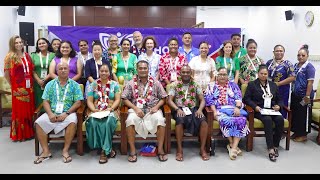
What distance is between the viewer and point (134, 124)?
3463mm

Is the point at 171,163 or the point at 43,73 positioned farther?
the point at 43,73

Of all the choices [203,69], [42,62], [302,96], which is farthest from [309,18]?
[42,62]

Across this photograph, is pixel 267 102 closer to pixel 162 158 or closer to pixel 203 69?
pixel 203 69

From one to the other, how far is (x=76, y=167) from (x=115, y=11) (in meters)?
7.76

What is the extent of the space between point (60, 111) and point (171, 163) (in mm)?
1442

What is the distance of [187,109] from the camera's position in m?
3.67

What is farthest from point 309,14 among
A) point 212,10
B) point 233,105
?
point 212,10

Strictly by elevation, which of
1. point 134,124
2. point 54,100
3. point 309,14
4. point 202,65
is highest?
point 309,14

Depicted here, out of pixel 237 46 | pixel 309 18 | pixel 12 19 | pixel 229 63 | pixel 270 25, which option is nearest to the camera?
pixel 229 63

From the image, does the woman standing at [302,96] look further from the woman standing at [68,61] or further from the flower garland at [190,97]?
the woman standing at [68,61]

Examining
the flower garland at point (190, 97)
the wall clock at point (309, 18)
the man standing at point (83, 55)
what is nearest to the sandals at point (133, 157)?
the flower garland at point (190, 97)

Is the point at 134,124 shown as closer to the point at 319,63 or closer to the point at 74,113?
the point at 74,113

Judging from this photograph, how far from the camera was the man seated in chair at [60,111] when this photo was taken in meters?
3.41

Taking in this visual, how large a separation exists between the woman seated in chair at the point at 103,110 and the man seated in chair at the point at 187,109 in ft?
2.36
